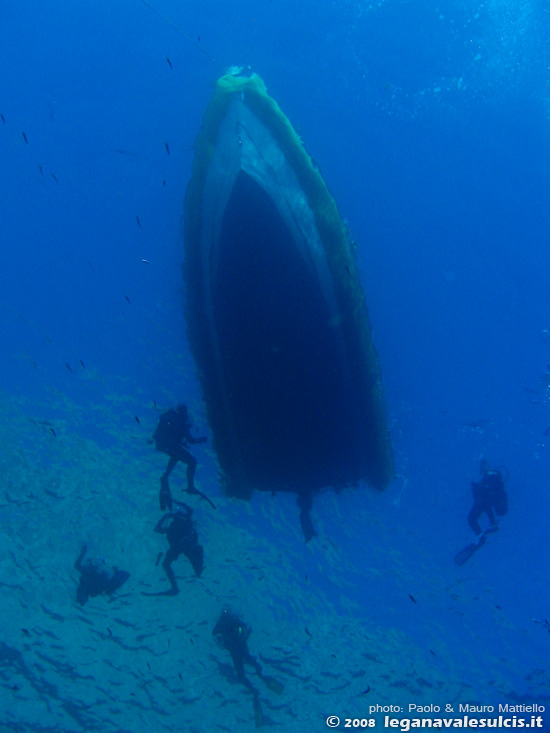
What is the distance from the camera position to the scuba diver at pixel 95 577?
10.8 m

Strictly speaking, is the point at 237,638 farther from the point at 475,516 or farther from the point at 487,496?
the point at 487,496

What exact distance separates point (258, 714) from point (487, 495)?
29.5ft

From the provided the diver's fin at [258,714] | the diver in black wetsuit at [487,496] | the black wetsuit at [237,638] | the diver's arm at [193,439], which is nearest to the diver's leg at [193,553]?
the diver's arm at [193,439]

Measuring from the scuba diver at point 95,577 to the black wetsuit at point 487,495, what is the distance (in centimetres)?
850

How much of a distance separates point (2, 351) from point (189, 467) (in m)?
5.40

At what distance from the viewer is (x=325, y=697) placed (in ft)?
40.8

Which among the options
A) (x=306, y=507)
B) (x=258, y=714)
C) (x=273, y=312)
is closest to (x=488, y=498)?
(x=306, y=507)

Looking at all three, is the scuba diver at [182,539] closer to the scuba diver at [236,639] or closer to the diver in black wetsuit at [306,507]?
the diver in black wetsuit at [306,507]

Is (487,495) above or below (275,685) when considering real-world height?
above

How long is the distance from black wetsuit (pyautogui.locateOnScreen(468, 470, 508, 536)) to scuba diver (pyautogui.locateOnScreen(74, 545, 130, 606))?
8.50 meters

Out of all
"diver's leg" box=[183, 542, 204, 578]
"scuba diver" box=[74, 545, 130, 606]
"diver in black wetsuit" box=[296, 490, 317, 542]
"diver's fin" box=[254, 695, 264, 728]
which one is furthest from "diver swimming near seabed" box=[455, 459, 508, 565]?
"scuba diver" box=[74, 545, 130, 606]

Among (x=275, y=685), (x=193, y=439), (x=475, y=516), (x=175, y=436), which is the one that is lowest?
(x=275, y=685)

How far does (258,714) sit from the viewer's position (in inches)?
476

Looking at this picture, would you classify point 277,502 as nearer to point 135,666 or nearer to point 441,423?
point 441,423
